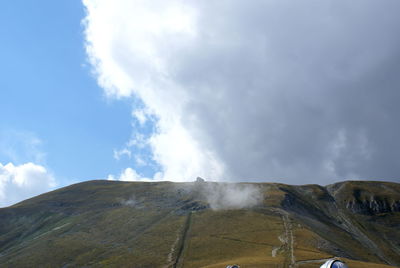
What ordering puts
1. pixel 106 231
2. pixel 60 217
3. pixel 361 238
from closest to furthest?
pixel 106 231 → pixel 361 238 → pixel 60 217

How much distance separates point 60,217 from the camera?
577 feet

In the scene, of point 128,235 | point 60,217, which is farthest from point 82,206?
point 128,235

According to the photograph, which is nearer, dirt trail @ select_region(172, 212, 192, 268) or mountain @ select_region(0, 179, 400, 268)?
dirt trail @ select_region(172, 212, 192, 268)

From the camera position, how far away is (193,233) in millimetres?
129875

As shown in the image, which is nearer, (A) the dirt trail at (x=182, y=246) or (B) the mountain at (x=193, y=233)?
(A) the dirt trail at (x=182, y=246)

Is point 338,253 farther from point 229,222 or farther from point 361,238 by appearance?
point 361,238

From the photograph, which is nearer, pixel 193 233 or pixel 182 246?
pixel 182 246

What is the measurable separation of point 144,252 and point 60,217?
82205 millimetres

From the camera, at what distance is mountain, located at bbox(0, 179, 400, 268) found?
10200 cm

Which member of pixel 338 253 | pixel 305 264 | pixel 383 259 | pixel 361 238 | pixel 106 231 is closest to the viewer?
pixel 305 264

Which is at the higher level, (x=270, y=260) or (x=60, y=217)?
(x=60, y=217)

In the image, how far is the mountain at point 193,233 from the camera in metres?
102

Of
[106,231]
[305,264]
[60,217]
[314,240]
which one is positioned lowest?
[305,264]

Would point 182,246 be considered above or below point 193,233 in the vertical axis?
below
